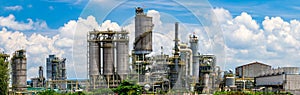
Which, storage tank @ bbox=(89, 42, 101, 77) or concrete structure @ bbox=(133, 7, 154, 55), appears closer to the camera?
storage tank @ bbox=(89, 42, 101, 77)

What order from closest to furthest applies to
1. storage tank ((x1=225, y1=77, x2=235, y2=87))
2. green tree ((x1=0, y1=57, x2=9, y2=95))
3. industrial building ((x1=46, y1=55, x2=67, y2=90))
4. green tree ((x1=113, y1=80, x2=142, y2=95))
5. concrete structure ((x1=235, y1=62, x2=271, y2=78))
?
1. green tree ((x1=113, y1=80, x2=142, y2=95))
2. green tree ((x1=0, y1=57, x2=9, y2=95))
3. storage tank ((x1=225, y1=77, x2=235, y2=87))
4. industrial building ((x1=46, y1=55, x2=67, y2=90))
5. concrete structure ((x1=235, y1=62, x2=271, y2=78))

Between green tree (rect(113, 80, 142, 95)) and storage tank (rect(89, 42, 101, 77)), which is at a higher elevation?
storage tank (rect(89, 42, 101, 77))

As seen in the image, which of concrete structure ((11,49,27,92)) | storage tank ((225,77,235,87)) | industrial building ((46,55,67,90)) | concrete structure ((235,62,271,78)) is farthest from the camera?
concrete structure ((235,62,271,78))

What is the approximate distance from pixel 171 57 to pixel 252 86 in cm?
1665

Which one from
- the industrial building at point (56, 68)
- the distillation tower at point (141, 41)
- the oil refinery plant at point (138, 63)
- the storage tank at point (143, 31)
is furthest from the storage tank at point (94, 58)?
the industrial building at point (56, 68)

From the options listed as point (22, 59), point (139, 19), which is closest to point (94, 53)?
point (139, 19)

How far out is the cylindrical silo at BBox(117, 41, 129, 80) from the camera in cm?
2947

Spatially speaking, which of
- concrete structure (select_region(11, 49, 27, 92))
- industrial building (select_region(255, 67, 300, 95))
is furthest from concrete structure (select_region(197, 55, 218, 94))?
concrete structure (select_region(11, 49, 27, 92))

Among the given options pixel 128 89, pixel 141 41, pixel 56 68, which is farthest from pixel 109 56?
pixel 56 68

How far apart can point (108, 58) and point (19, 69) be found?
10174 mm

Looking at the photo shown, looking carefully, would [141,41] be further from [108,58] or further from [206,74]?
[206,74]

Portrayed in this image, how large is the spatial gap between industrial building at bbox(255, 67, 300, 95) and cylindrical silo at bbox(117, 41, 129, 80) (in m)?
12.0

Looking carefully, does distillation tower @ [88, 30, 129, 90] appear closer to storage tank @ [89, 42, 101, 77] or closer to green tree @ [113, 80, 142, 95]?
storage tank @ [89, 42, 101, 77]

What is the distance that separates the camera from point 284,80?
3562cm
